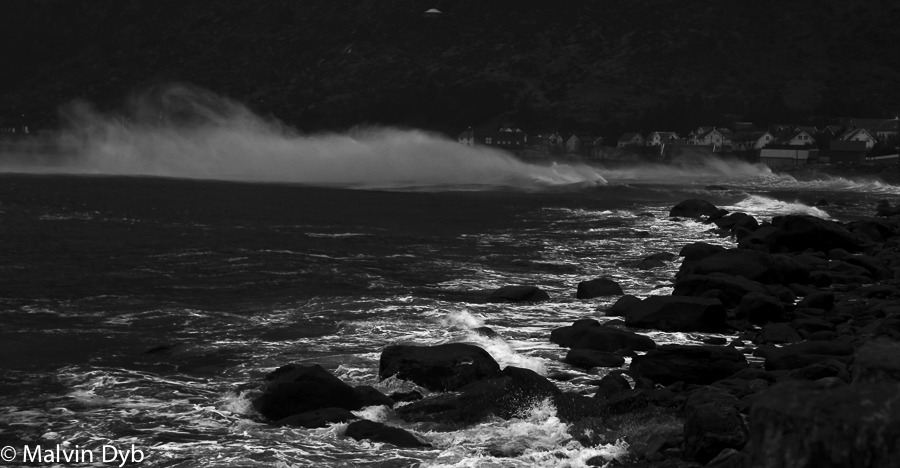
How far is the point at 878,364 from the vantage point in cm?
895

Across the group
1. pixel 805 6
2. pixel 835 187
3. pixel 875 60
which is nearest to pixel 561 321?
pixel 835 187

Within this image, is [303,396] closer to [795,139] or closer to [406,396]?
[406,396]

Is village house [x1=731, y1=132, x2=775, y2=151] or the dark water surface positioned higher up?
village house [x1=731, y1=132, x2=775, y2=151]

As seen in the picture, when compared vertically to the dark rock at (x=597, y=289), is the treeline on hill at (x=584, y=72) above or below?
above

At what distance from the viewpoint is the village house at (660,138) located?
457 ft

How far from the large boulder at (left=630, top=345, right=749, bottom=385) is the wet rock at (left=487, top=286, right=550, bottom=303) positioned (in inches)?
326

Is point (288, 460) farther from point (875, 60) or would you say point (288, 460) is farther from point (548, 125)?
point (875, 60)

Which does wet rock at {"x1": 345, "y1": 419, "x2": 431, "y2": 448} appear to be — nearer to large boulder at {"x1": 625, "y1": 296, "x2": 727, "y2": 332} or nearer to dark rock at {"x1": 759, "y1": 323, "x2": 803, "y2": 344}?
dark rock at {"x1": 759, "y1": 323, "x2": 803, "y2": 344}

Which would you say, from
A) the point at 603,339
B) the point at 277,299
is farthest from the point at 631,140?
the point at 603,339

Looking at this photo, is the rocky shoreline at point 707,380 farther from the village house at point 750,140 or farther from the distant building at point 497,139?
the distant building at point 497,139

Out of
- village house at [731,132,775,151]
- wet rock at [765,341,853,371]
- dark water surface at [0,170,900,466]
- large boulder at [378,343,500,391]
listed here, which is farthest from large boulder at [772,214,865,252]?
village house at [731,132,775,151]

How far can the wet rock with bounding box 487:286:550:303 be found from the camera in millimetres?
24875

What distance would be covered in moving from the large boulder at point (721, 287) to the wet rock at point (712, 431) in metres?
10.3

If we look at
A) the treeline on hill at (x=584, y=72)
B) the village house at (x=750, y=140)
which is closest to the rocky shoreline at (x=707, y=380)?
the village house at (x=750, y=140)
